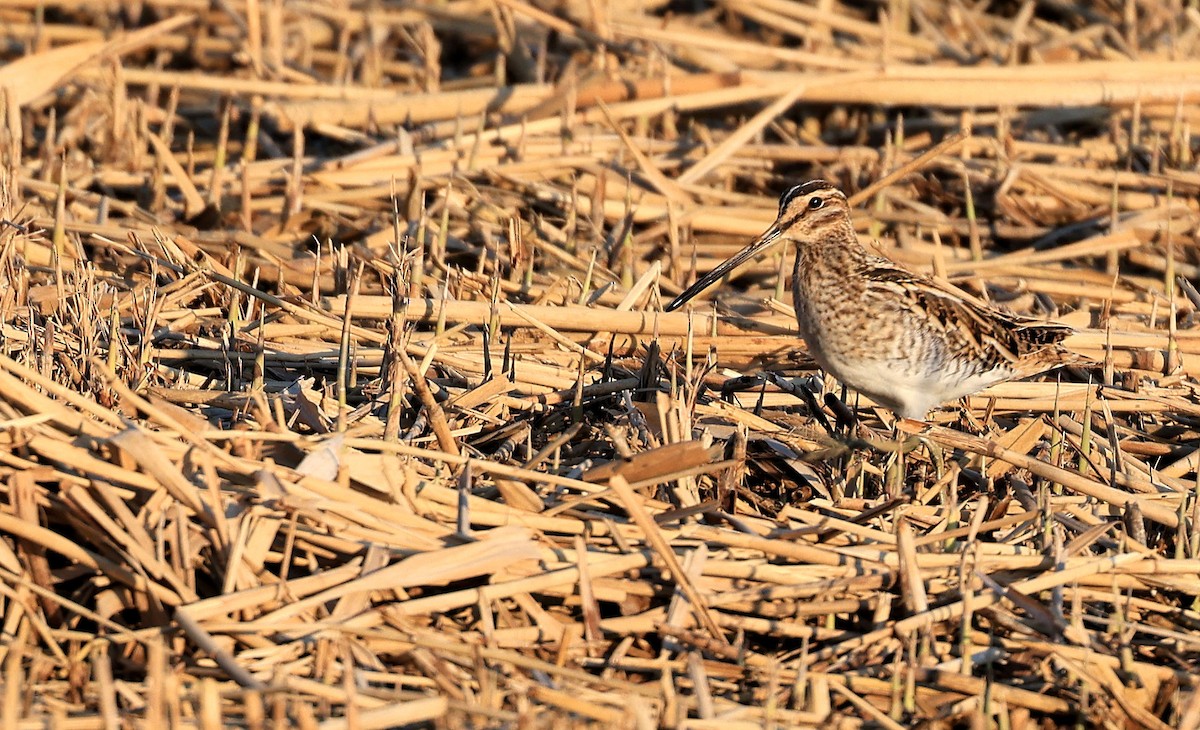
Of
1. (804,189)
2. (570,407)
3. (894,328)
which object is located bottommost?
(570,407)

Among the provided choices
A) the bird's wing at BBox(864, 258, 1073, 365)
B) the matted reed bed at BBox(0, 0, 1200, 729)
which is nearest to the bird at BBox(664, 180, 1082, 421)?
the bird's wing at BBox(864, 258, 1073, 365)

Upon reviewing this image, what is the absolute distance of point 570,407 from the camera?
16.0 ft

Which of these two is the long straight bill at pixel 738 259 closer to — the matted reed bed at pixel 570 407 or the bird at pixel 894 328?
the bird at pixel 894 328

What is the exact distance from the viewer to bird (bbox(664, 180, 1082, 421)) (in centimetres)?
486

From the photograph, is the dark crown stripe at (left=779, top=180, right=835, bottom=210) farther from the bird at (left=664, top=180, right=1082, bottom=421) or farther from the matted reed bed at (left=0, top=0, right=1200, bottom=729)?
the matted reed bed at (left=0, top=0, right=1200, bottom=729)

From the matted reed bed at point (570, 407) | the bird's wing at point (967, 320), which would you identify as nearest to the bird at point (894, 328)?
the bird's wing at point (967, 320)

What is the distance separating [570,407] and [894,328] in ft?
3.08

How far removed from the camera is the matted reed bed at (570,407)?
378cm

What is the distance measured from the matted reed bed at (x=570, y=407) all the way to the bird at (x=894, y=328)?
0.60 feet

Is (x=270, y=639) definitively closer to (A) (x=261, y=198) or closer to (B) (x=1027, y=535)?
(B) (x=1027, y=535)

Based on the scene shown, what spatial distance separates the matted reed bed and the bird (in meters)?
0.18

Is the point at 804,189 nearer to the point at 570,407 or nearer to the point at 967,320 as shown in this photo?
the point at 967,320

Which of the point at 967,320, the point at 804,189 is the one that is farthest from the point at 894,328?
the point at 804,189

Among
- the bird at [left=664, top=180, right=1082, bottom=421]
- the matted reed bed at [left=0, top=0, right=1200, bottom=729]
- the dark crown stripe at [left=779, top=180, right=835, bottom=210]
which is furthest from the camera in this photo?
the dark crown stripe at [left=779, top=180, right=835, bottom=210]
